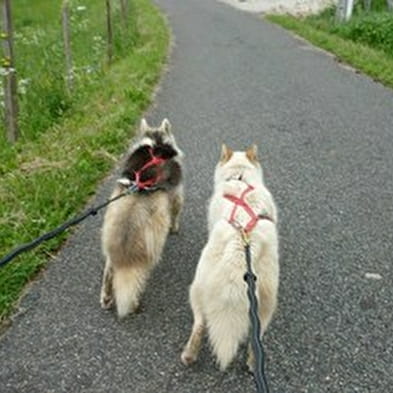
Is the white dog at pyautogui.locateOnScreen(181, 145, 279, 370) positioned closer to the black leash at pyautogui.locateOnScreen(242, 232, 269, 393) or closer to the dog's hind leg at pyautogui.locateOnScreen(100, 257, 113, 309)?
the black leash at pyautogui.locateOnScreen(242, 232, 269, 393)

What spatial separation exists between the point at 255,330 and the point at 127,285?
4.34ft

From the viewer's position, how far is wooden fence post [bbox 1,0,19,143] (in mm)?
6312

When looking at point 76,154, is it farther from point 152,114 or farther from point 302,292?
point 302,292

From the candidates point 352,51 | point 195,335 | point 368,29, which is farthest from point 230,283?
point 368,29

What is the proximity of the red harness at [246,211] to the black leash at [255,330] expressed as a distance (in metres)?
0.11

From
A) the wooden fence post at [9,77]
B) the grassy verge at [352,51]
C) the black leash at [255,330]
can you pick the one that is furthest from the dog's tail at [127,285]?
the grassy verge at [352,51]

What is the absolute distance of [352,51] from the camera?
1276 cm

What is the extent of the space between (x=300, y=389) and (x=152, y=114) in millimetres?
5899

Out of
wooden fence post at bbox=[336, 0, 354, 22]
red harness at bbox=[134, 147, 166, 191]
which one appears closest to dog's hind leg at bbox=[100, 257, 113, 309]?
red harness at bbox=[134, 147, 166, 191]

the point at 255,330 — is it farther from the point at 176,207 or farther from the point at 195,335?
the point at 176,207

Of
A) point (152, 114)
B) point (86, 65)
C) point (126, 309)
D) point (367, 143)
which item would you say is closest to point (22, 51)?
point (86, 65)

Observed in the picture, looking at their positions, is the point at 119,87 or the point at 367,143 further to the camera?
the point at 119,87

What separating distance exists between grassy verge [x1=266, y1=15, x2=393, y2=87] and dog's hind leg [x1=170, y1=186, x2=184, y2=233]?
278 inches

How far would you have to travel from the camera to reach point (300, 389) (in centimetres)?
307
